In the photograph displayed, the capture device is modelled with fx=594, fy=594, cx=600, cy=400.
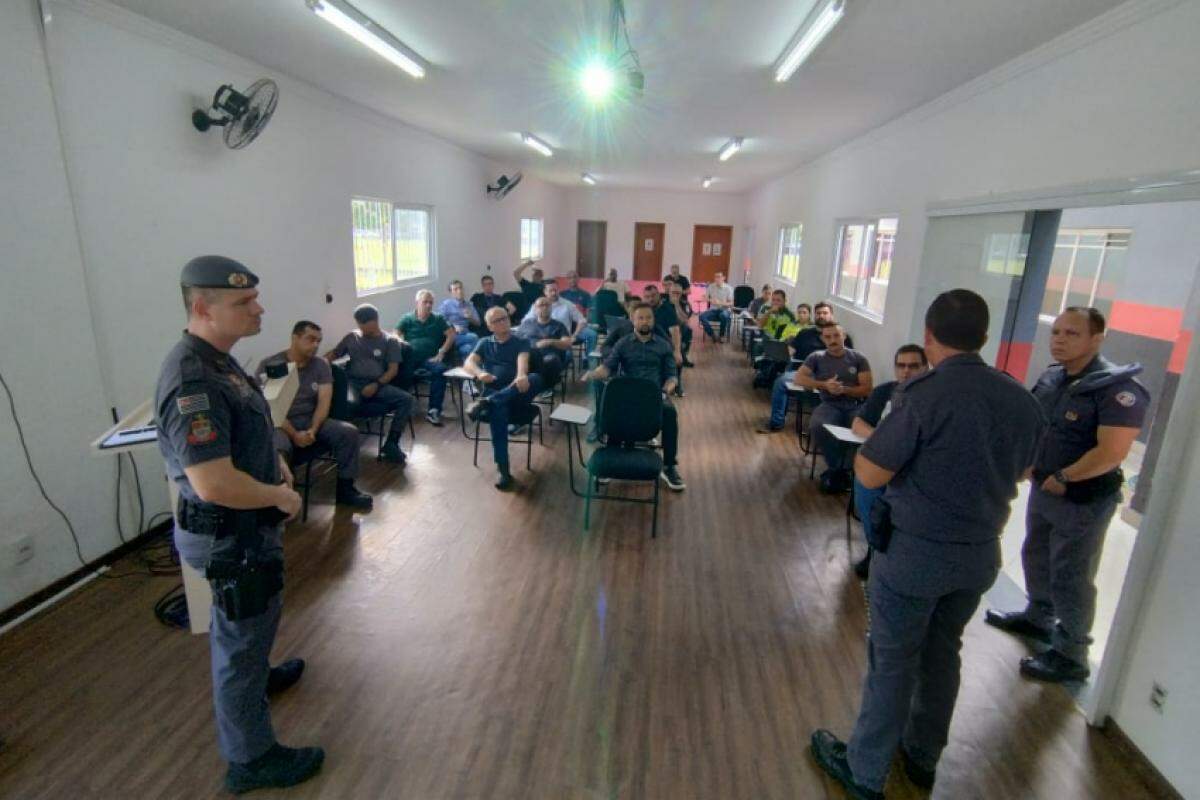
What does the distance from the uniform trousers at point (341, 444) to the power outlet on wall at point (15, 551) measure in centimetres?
156

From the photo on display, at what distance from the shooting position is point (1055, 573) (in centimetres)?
280

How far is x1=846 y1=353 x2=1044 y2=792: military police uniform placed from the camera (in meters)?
1.80

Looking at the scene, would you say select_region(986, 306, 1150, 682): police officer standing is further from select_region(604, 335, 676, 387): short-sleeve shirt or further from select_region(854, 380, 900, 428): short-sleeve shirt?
select_region(604, 335, 676, 387): short-sleeve shirt

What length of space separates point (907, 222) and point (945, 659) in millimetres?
4686

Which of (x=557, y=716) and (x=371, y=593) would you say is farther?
(x=371, y=593)

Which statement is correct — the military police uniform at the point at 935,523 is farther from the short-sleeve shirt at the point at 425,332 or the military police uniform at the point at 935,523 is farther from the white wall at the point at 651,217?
the white wall at the point at 651,217

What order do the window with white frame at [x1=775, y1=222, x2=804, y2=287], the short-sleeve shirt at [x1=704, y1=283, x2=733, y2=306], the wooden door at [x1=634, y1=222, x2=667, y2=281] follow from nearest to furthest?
the window with white frame at [x1=775, y1=222, x2=804, y2=287]
the short-sleeve shirt at [x1=704, y1=283, x2=733, y2=306]
the wooden door at [x1=634, y1=222, x2=667, y2=281]

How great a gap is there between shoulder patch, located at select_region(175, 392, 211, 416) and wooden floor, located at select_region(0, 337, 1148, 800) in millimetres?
1427

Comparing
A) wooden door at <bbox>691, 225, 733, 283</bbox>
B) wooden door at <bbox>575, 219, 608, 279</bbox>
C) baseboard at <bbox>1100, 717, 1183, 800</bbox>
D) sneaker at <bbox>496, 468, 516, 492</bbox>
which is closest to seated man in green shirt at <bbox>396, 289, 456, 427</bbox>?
sneaker at <bbox>496, 468, 516, 492</bbox>

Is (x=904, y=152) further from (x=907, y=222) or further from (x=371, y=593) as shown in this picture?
(x=371, y=593)

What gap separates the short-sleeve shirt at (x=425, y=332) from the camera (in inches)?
260

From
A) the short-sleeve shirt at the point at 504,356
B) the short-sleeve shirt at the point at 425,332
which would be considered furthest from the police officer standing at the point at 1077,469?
the short-sleeve shirt at the point at 425,332

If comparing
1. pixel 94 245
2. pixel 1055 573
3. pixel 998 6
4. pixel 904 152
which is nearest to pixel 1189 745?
pixel 1055 573

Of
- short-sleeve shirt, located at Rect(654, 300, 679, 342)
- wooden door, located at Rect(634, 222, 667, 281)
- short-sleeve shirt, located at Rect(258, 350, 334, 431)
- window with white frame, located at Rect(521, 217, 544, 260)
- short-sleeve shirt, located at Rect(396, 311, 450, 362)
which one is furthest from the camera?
wooden door, located at Rect(634, 222, 667, 281)
